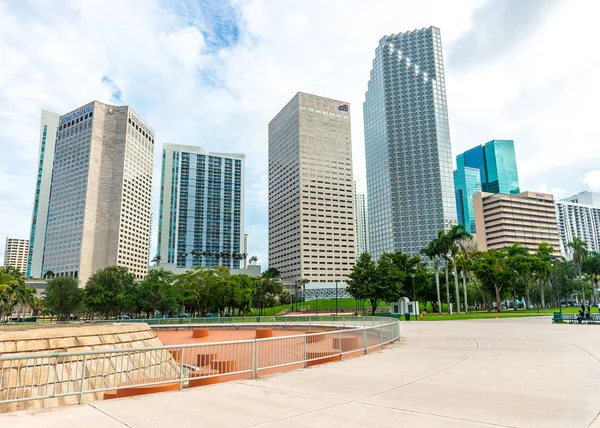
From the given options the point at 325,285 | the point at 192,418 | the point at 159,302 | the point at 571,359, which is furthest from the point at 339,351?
the point at 325,285

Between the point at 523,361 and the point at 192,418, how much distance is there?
1071 cm

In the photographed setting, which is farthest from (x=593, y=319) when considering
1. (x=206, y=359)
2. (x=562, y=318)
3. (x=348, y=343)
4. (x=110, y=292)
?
(x=110, y=292)

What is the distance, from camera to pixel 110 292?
71688 mm

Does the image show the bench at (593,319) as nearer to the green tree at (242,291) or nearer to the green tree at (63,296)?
the green tree at (242,291)

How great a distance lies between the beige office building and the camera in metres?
176

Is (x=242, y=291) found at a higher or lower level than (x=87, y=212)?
lower

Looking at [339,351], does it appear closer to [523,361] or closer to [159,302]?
[523,361]

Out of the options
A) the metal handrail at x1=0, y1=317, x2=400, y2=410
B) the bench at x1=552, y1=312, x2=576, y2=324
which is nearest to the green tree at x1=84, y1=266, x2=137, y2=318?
the metal handrail at x1=0, y1=317, x2=400, y2=410

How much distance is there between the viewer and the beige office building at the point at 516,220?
17550 centimetres

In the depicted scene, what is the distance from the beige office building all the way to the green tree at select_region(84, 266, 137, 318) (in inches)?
6123

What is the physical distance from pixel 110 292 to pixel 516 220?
169m

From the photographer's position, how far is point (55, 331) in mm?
15898

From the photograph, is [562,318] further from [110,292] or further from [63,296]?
[63,296]

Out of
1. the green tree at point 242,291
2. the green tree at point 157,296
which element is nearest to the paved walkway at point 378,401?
the green tree at point 242,291
